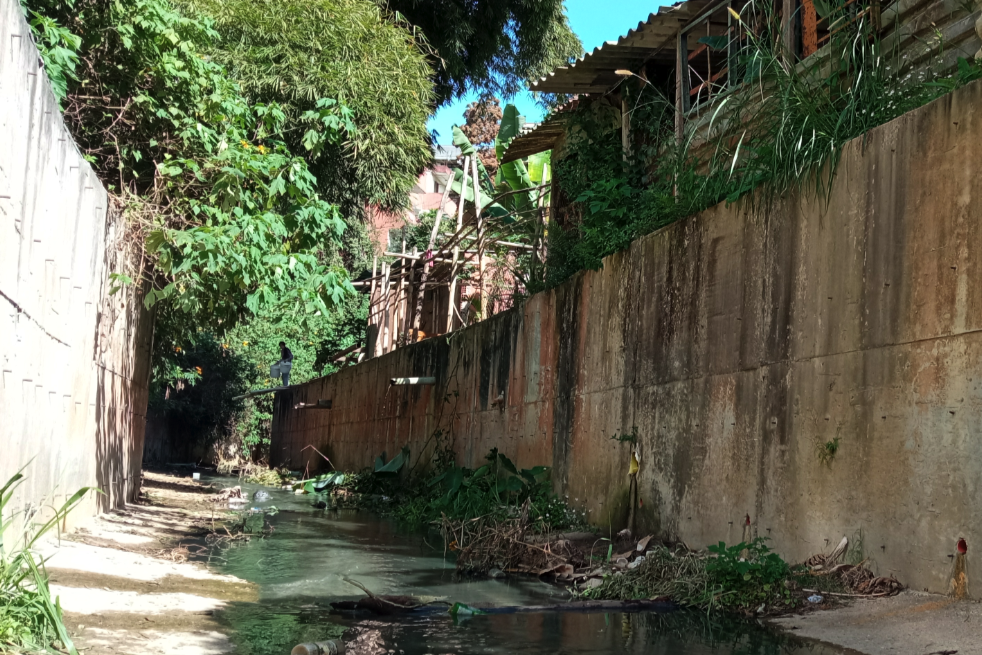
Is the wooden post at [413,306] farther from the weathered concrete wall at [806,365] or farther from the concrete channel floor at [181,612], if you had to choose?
the concrete channel floor at [181,612]

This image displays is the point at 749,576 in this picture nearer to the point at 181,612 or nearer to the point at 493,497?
the point at 181,612

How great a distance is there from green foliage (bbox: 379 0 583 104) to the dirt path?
10159mm

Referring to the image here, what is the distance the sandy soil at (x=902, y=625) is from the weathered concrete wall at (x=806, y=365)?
6.5 inches

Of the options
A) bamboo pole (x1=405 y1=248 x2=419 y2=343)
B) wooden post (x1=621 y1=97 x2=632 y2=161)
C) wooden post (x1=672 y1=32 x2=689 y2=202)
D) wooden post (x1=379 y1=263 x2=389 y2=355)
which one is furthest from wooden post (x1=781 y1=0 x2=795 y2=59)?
wooden post (x1=379 y1=263 x2=389 y2=355)

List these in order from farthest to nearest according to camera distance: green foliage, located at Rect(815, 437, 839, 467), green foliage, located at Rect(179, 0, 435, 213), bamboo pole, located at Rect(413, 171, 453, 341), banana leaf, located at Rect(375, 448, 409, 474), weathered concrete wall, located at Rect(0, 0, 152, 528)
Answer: bamboo pole, located at Rect(413, 171, 453, 341), banana leaf, located at Rect(375, 448, 409, 474), green foliage, located at Rect(179, 0, 435, 213), green foliage, located at Rect(815, 437, 839, 467), weathered concrete wall, located at Rect(0, 0, 152, 528)

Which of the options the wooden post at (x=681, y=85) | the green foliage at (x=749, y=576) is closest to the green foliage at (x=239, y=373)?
the wooden post at (x=681, y=85)

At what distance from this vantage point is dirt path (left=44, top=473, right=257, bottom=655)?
4336 millimetres

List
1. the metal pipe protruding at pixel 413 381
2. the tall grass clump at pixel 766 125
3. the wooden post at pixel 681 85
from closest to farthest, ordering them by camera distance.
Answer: the tall grass clump at pixel 766 125 < the wooden post at pixel 681 85 < the metal pipe protruding at pixel 413 381

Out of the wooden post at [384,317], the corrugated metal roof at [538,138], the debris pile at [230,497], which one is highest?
A: the corrugated metal roof at [538,138]

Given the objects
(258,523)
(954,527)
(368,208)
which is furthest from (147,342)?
(954,527)

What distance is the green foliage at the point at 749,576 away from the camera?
5473 millimetres

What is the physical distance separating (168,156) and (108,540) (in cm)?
385

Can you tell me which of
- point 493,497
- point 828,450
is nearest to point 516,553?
point 493,497

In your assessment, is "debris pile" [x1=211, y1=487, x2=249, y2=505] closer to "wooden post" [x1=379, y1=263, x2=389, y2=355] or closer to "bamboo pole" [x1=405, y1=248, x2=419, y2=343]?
"bamboo pole" [x1=405, y1=248, x2=419, y2=343]
